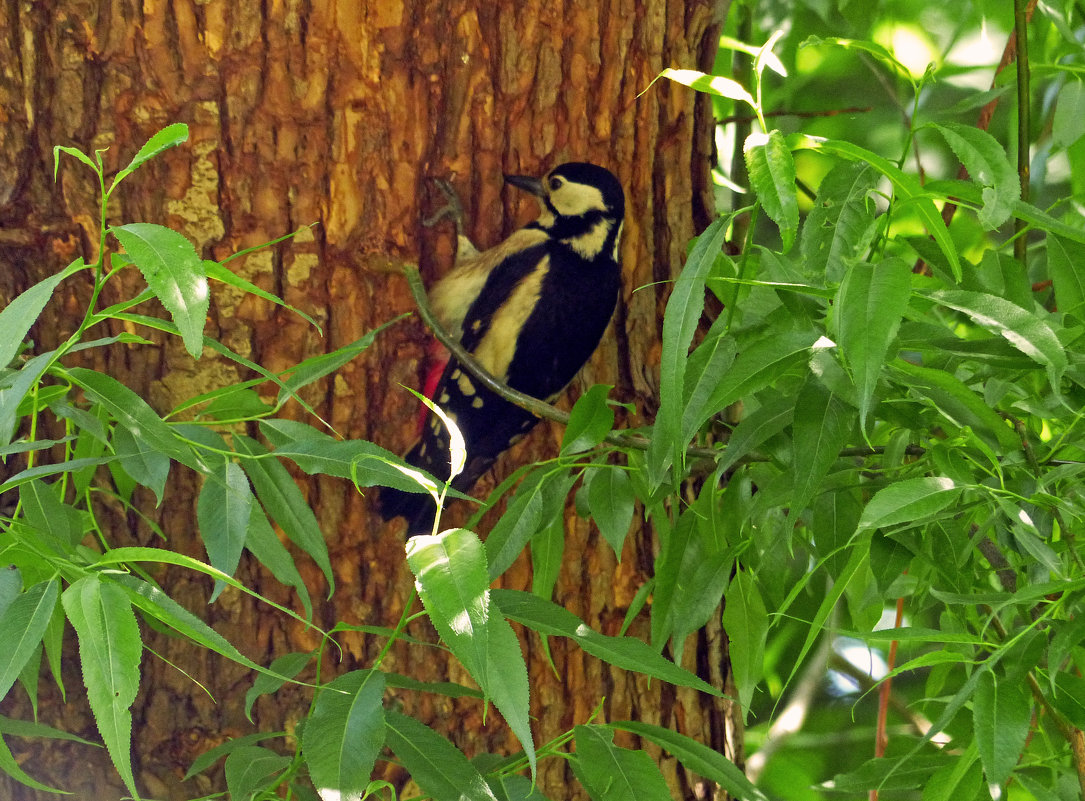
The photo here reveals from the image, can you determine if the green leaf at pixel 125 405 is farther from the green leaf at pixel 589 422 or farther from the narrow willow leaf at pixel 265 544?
the green leaf at pixel 589 422

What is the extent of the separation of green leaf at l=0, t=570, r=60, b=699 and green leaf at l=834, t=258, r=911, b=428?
463mm

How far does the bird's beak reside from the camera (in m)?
1.12

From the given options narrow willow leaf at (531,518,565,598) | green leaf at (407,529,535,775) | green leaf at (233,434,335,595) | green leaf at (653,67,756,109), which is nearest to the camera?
green leaf at (407,529,535,775)

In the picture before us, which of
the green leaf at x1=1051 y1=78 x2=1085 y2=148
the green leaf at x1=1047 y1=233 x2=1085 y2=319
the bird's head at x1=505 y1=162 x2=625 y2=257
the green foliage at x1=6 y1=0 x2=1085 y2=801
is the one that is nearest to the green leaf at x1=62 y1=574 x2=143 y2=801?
the green foliage at x1=6 y1=0 x2=1085 y2=801

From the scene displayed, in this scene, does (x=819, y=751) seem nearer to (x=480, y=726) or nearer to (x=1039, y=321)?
(x=480, y=726)

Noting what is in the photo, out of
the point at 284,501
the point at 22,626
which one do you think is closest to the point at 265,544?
the point at 284,501

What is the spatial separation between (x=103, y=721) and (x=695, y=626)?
479 mm

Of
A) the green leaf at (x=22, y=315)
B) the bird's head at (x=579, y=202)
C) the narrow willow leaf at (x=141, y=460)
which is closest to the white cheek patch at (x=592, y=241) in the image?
the bird's head at (x=579, y=202)

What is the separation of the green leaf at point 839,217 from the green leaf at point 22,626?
1.67 feet

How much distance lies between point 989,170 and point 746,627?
45cm

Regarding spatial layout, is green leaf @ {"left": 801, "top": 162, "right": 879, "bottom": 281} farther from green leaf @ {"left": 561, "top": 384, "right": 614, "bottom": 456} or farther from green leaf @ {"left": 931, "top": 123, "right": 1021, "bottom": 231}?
green leaf @ {"left": 561, "top": 384, "right": 614, "bottom": 456}

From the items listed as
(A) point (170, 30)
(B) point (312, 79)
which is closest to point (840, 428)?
(B) point (312, 79)

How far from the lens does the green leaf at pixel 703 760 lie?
83 cm

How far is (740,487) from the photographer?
0.90m
